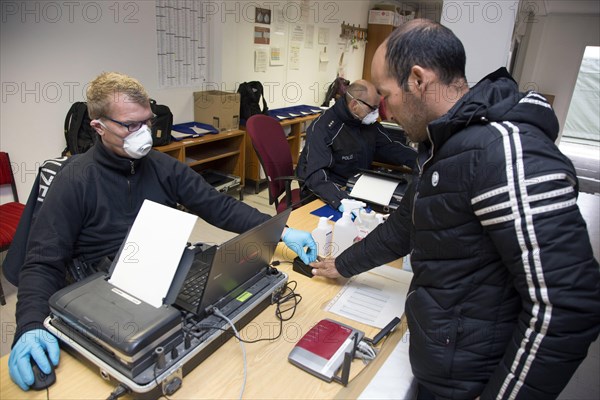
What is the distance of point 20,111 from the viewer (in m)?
2.57

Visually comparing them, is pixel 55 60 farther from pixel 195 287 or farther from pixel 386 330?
pixel 386 330

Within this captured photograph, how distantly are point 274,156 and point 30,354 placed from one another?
1746 mm

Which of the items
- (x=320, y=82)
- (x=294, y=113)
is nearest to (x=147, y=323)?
(x=294, y=113)

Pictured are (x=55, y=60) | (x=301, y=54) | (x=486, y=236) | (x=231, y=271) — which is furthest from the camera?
(x=301, y=54)

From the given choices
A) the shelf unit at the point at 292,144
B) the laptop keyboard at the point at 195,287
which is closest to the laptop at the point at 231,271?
the laptop keyboard at the point at 195,287

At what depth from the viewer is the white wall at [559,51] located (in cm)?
684

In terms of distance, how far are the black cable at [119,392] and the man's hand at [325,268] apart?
69cm

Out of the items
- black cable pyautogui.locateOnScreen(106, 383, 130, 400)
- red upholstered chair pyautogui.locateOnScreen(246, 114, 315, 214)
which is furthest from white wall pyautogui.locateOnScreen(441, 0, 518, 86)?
black cable pyautogui.locateOnScreen(106, 383, 130, 400)

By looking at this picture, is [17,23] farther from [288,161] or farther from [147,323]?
[147,323]

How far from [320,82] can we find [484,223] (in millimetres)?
4857

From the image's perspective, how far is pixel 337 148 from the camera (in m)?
2.38

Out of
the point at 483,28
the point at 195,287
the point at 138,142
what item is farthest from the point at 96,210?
the point at 483,28

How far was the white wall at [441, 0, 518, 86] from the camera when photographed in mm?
1997

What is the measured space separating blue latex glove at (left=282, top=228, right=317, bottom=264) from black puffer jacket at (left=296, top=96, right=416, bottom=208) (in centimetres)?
79
